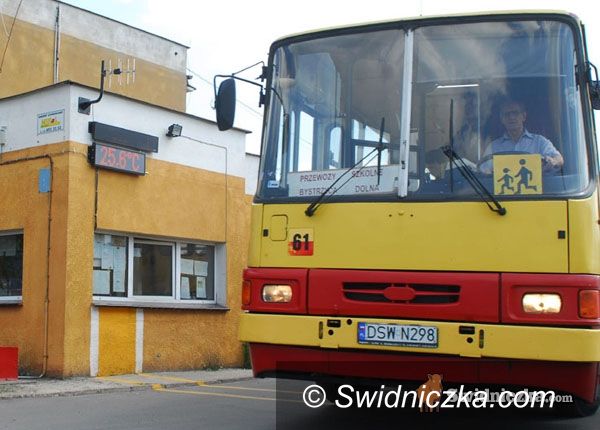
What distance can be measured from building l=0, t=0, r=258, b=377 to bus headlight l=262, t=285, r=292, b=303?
6.17 meters

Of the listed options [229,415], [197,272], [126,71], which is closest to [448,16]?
[229,415]

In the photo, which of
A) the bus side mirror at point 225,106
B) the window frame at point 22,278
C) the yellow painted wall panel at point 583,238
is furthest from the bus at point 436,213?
the window frame at point 22,278

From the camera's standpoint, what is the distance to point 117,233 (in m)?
13.2

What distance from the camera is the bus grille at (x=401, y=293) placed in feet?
19.8

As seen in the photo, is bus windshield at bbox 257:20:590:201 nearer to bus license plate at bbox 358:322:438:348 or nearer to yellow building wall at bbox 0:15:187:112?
bus license plate at bbox 358:322:438:348

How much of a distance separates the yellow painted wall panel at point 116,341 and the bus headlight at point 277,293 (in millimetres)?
6515

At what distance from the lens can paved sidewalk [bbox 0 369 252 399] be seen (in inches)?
406

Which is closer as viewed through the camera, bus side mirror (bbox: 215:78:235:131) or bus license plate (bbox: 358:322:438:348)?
bus license plate (bbox: 358:322:438:348)

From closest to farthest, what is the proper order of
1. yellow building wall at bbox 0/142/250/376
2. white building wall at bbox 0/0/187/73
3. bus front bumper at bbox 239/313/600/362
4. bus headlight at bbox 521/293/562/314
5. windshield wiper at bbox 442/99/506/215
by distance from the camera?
bus front bumper at bbox 239/313/600/362 → bus headlight at bbox 521/293/562/314 → windshield wiper at bbox 442/99/506/215 → yellow building wall at bbox 0/142/250/376 → white building wall at bbox 0/0/187/73

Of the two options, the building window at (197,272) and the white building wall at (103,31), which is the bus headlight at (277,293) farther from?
the white building wall at (103,31)

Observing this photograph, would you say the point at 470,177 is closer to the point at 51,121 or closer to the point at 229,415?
the point at 229,415

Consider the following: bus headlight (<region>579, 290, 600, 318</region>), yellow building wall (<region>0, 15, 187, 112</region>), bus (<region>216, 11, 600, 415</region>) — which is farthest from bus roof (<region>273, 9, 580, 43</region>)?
yellow building wall (<region>0, 15, 187, 112</region>)

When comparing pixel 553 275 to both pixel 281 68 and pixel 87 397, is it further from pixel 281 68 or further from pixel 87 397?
pixel 87 397

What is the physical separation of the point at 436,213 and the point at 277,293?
1407 millimetres
